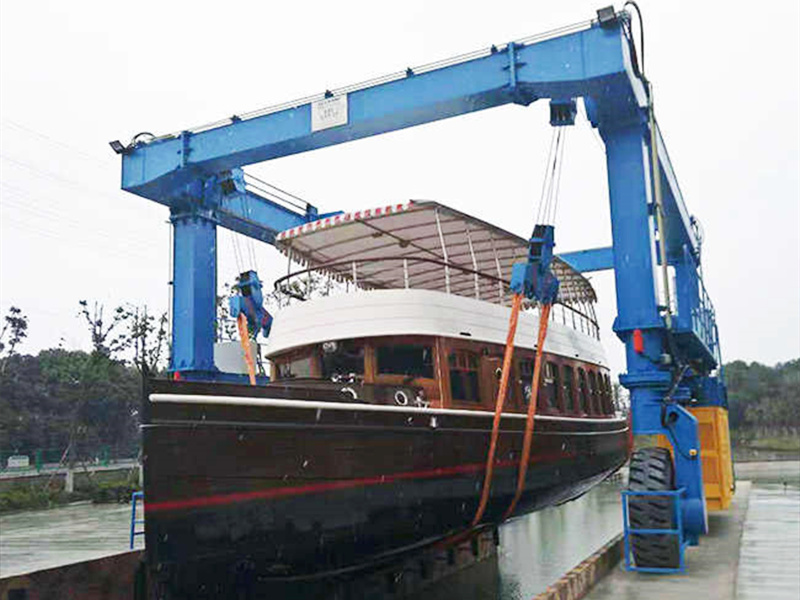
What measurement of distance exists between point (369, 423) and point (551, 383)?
4.33m

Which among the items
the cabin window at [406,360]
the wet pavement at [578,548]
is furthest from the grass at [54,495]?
the cabin window at [406,360]

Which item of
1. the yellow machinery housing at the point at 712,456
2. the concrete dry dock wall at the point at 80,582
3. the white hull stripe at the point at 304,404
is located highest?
the white hull stripe at the point at 304,404

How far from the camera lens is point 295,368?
930 cm

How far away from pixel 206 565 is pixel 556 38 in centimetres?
847

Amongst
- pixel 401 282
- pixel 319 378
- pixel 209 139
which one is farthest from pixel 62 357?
pixel 319 378

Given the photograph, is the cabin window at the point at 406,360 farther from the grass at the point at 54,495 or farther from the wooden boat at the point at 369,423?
the grass at the point at 54,495

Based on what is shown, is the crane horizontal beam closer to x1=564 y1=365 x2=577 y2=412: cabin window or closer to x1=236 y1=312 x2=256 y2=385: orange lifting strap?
x1=564 y1=365 x2=577 y2=412: cabin window

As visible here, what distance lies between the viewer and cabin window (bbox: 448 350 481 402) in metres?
8.54

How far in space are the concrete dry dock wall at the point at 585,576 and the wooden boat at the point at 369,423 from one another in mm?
1060

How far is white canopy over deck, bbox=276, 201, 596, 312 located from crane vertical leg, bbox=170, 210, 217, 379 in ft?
12.0

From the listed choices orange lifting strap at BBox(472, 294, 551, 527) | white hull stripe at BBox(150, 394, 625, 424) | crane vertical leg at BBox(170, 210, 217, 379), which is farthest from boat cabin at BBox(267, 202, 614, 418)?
crane vertical leg at BBox(170, 210, 217, 379)

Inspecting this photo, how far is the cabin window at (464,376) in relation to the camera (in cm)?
854

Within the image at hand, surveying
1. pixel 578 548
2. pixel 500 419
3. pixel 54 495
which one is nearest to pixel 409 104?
pixel 500 419

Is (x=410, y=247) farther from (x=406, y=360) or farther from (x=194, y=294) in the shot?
(x=194, y=294)
